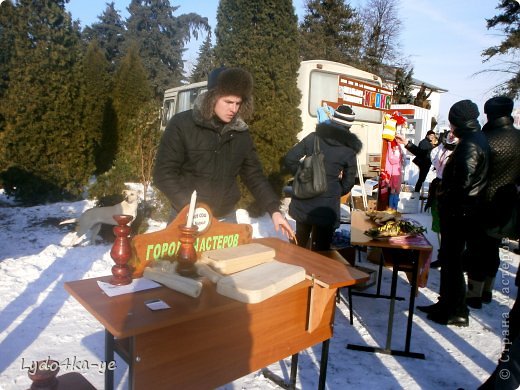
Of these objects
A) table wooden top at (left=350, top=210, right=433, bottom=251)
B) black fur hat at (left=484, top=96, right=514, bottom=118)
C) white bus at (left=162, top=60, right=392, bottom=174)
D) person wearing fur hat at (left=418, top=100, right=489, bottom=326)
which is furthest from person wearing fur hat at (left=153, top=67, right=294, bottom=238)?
white bus at (left=162, top=60, right=392, bottom=174)

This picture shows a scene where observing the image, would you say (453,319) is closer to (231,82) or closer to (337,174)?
(337,174)

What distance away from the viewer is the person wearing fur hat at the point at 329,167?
13.2 ft

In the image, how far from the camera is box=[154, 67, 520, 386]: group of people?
8.34 ft

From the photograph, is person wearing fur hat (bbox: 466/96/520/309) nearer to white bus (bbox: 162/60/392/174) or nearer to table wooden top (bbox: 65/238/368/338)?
table wooden top (bbox: 65/238/368/338)

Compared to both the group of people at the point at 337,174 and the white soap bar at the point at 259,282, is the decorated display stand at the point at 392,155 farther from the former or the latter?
the white soap bar at the point at 259,282

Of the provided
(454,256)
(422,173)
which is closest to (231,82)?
(454,256)

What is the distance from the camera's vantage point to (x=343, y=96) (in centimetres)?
983

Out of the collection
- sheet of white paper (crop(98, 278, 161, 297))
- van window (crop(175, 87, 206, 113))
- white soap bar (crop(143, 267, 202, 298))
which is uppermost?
van window (crop(175, 87, 206, 113))

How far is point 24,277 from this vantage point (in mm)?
4508

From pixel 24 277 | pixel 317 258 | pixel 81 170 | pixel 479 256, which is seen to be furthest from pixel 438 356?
pixel 81 170

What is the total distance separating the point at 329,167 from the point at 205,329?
8.51 feet

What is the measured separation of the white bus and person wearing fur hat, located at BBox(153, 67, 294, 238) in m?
5.98

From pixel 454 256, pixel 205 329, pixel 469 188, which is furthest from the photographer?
pixel 454 256

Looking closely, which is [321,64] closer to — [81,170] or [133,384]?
[81,170]
